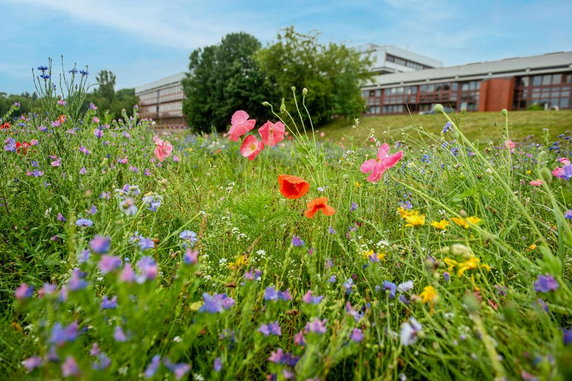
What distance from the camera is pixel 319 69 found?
24406 mm

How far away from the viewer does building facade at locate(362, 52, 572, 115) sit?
32.8 meters

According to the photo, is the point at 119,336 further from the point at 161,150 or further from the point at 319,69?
the point at 319,69

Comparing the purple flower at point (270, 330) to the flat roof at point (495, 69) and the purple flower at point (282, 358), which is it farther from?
the flat roof at point (495, 69)

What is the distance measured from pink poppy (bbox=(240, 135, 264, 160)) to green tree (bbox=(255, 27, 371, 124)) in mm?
22122

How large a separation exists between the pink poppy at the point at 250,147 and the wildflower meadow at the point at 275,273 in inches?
0.5

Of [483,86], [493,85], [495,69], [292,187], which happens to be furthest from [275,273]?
[495,69]

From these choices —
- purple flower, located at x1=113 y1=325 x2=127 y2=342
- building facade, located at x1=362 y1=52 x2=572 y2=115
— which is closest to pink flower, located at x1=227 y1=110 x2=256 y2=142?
purple flower, located at x1=113 y1=325 x2=127 y2=342

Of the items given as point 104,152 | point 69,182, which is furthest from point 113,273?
point 104,152

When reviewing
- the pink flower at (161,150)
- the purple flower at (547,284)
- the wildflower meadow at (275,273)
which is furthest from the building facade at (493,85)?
the purple flower at (547,284)

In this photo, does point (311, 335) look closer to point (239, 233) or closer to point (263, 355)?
point (263, 355)

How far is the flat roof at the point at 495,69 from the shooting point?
107ft

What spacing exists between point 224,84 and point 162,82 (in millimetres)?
44966

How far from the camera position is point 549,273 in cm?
93

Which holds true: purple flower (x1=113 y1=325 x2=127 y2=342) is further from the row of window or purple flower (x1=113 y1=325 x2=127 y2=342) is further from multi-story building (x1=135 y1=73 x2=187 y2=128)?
multi-story building (x1=135 y1=73 x2=187 y2=128)
